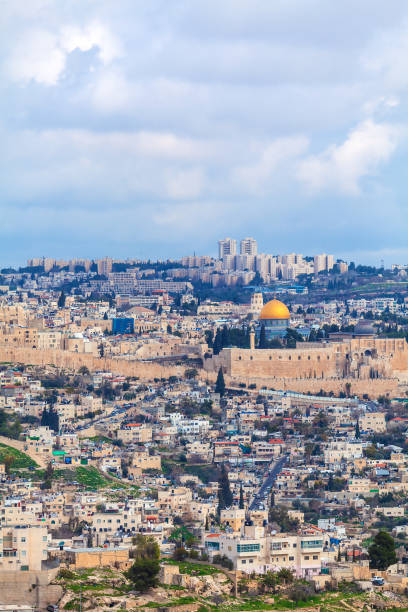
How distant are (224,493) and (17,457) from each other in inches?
327

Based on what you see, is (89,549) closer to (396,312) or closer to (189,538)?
(189,538)

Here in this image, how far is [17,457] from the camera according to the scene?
5812cm

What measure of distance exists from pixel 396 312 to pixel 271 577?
68.5m

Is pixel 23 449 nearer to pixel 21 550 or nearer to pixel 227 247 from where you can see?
pixel 21 550

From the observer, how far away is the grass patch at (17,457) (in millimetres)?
57184

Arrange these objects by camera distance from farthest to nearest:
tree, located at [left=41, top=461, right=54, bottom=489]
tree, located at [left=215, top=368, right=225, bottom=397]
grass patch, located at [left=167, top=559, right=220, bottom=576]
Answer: tree, located at [left=215, top=368, right=225, bottom=397], tree, located at [left=41, top=461, right=54, bottom=489], grass patch, located at [left=167, top=559, right=220, bottom=576]

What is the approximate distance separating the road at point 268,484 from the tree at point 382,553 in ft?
30.7

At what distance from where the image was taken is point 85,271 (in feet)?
456

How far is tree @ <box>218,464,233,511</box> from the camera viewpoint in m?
51.8

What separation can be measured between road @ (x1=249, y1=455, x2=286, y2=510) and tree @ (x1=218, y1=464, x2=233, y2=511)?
731mm

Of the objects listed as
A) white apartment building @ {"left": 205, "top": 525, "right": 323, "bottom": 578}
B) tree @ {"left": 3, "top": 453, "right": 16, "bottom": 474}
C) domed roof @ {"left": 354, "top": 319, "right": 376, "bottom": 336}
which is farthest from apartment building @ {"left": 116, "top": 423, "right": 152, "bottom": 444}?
domed roof @ {"left": 354, "top": 319, "right": 376, "bottom": 336}

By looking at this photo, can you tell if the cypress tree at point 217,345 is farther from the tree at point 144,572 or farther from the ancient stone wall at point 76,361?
the tree at point 144,572

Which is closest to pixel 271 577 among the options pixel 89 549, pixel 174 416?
pixel 89 549

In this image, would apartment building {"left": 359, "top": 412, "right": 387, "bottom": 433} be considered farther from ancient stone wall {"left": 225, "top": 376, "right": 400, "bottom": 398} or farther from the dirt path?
the dirt path
